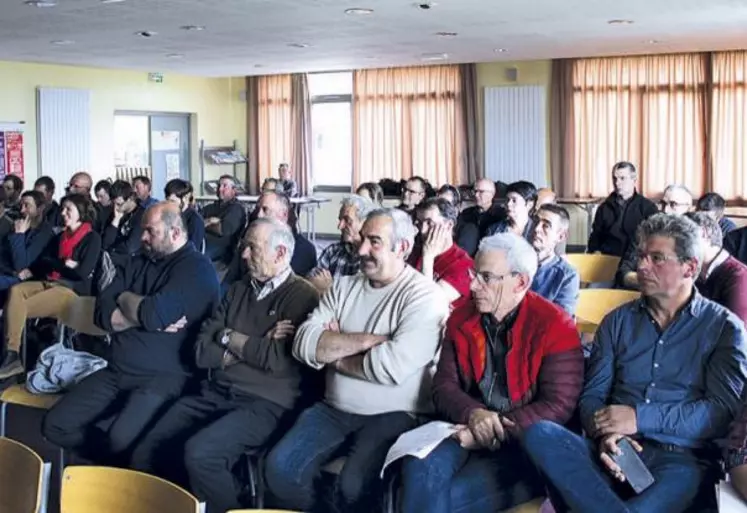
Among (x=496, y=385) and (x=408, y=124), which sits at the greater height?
(x=408, y=124)

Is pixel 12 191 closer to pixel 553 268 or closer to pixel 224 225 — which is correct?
pixel 224 225

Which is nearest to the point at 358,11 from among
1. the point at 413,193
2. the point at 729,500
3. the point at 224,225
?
the point at 413,193

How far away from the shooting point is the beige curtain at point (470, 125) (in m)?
13.4

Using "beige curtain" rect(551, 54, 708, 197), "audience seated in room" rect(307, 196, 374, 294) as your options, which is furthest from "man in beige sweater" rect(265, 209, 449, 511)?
"beige curtain" rect(551, 54, 708, 197)

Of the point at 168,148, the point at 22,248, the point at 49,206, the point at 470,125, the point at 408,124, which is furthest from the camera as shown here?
the point at 168,148

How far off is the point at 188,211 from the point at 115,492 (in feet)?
18.4

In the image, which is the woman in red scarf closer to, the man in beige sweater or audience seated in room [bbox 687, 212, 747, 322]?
the man in beige sweater

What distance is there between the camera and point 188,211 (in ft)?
25.5

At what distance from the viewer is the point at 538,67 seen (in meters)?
12.9

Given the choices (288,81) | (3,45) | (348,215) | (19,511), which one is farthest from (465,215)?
(288,81)

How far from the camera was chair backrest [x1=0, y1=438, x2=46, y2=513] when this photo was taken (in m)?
2.40

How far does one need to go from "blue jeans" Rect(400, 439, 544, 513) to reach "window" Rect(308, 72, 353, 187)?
11939 mm

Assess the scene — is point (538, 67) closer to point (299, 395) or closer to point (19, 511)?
point (299, 395)

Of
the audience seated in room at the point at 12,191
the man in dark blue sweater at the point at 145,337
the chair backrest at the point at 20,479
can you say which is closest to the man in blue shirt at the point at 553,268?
the man in dark blue sweater at the point at 145,337
